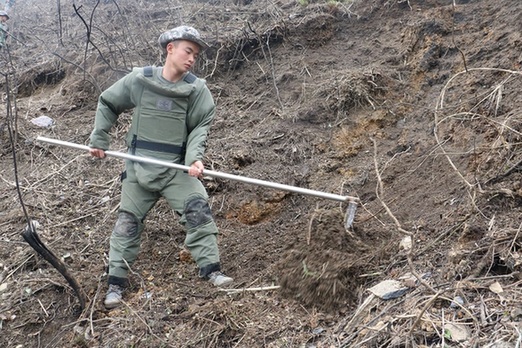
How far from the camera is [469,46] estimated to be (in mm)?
5312

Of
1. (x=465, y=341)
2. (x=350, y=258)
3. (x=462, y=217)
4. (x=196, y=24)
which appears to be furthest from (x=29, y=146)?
(x=465, y=341)

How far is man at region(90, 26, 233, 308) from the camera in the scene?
12.4 ft

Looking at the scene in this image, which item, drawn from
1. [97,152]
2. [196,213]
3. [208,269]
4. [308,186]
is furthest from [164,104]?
[308,186]

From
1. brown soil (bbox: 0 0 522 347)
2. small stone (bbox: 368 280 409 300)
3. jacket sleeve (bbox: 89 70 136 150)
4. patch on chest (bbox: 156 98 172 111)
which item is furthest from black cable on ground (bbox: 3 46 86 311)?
small stone (bbox: 368 280 409 300)

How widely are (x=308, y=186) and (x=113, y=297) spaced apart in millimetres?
1993

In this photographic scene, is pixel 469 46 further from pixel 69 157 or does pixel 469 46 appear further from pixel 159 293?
pixel 69 157

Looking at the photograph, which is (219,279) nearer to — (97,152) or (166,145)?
(166,145)

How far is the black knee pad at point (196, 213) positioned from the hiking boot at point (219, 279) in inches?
14.8

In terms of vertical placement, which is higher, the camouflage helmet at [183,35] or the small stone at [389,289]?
the camouflage helmet at [183,35]

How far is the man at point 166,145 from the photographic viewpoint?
12.4 feet

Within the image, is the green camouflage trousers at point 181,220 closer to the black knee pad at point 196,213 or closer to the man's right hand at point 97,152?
the black knee pad at point 196,213

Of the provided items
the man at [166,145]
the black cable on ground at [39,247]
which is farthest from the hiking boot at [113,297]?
the black cable on ground at [39,247]

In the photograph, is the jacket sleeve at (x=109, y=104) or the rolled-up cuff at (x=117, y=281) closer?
the rolled-up cuff at (x=117, y=281)

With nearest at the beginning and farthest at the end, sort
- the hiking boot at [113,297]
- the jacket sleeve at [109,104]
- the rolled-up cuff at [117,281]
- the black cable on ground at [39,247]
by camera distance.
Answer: the black cable on ground at [39,247]
the hiking boot at [113,297]
the rolled-up cuff at [117,281]
the jacket sleeve at [109,104]
